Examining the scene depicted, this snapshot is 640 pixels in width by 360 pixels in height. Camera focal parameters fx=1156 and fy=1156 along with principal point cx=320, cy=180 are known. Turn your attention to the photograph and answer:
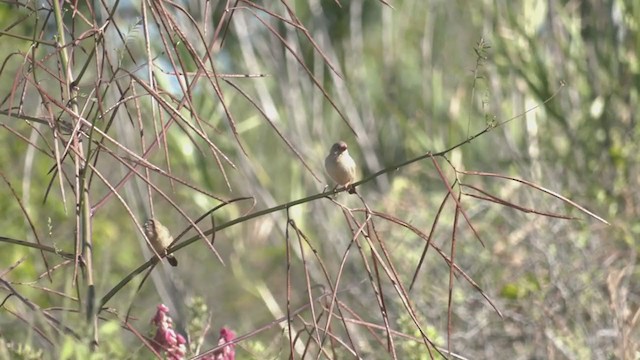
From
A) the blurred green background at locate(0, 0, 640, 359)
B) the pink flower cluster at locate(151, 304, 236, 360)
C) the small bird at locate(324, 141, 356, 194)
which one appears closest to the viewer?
the pink flower cluster at locate(151, 304, 236, 360)

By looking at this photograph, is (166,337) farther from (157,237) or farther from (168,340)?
(157,237)

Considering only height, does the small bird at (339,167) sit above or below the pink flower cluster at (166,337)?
above

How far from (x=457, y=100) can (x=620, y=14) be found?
0.94m

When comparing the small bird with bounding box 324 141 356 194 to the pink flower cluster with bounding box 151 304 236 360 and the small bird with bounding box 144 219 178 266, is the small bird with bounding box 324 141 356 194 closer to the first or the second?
the small bird with bounding box 144 219 178 266

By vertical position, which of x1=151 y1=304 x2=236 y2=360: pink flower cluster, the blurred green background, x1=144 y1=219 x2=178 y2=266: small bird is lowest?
x1=151 y1=304 x2=236 y2=360: pink flower cluster

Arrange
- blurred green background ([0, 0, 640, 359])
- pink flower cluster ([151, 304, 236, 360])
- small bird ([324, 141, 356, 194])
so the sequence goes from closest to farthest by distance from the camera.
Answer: pink flower cluster ([151, 304, 236, 360])
small bird ([324, 141, 356, 194])
blurred green background ([0, 0, 640, 359])

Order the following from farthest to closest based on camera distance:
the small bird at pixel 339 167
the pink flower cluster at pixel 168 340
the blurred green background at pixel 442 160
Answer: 1. the blurred green background at pixel 442 160
2. the small bird at pixel 339 167
3. the pink flower cluster at pixel 168 340

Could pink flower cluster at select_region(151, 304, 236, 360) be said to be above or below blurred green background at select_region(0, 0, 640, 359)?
below

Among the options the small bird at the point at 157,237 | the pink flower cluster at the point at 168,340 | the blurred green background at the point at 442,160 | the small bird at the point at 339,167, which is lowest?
the pink flower cluster at the point at 168,340

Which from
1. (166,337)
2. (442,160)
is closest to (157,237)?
(166,337)

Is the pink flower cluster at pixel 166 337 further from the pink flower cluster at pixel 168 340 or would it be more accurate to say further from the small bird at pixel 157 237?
the small bird at pixel 157 237

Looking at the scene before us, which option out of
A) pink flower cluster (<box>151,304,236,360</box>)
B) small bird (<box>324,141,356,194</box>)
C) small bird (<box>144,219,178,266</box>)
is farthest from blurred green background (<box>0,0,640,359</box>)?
pink flower cluster (<box>151,304,236,360</box>)

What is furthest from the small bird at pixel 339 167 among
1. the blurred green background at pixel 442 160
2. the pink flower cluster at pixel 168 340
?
the pink flower cluster at pixel 168 340

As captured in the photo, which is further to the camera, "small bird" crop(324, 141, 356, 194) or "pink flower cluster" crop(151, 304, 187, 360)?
"small bird" crop(324, 141, 356, 194)
